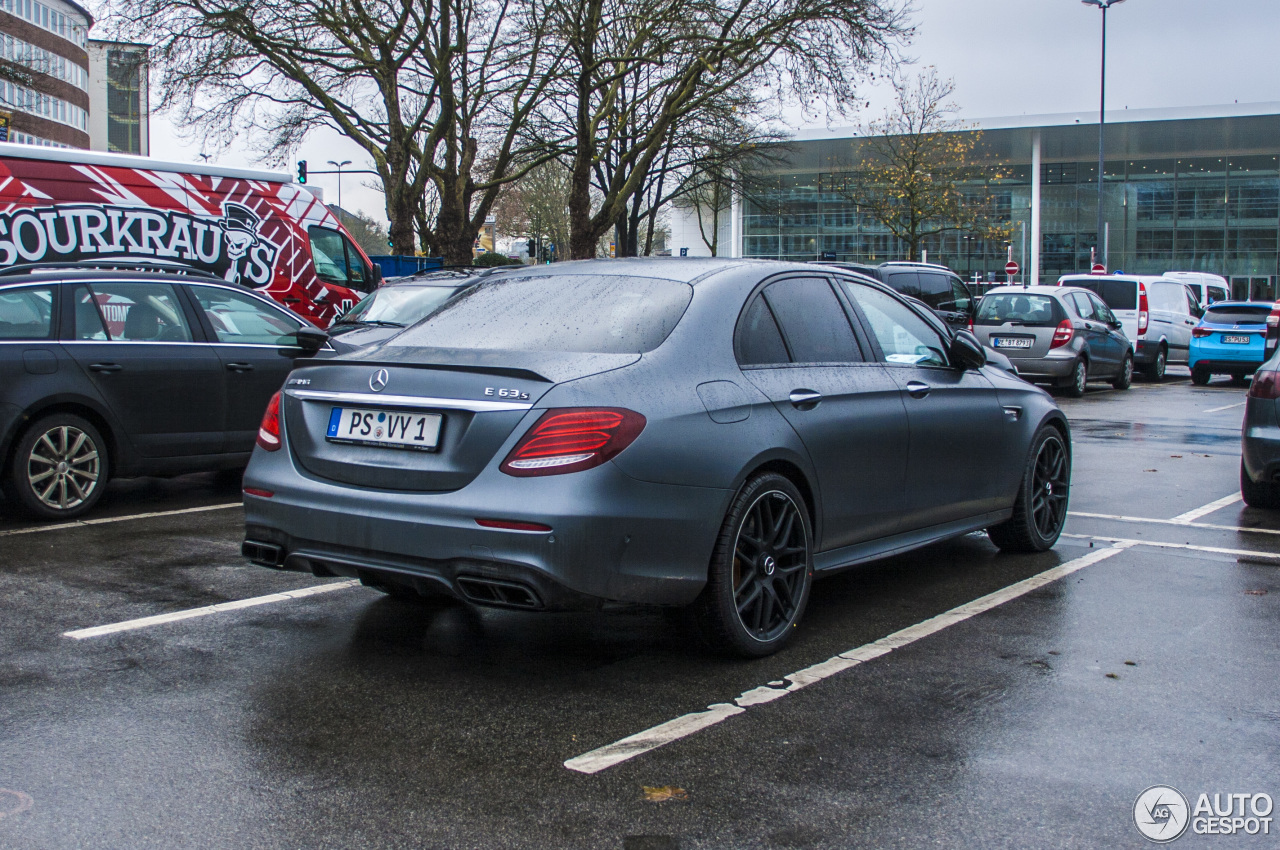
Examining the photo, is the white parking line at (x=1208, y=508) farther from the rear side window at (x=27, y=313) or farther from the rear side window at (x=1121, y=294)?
the rear side window at (x=1121, y=294)

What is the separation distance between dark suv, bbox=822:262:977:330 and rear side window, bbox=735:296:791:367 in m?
13.8

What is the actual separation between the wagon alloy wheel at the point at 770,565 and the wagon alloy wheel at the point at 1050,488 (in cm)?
240

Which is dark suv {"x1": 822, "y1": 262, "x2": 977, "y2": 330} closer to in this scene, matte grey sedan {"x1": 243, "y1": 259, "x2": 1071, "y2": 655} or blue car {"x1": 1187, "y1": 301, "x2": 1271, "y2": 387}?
blue car {"x1": 1187, "y1": 301, "x2": 1271, "y2": 387}

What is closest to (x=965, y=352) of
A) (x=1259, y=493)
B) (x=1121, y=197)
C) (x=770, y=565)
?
(x=770, y=565)

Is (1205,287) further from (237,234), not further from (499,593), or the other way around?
(499,593)

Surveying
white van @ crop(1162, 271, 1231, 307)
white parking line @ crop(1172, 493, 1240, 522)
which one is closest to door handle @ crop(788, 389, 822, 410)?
white parking line @ crop(1172, 493, 1240, 522)

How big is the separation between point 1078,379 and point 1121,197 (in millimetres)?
53032

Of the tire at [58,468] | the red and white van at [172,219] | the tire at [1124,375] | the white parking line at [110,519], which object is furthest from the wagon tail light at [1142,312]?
the tire at [58,468]

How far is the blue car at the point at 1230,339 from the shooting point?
22.3m

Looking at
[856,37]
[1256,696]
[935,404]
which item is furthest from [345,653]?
[856,37]

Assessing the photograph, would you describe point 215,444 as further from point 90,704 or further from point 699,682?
point 699,682

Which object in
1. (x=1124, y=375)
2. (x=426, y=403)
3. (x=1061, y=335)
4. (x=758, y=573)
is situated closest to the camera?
(x=426, y=403)

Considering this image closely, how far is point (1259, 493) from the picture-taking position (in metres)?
8.69

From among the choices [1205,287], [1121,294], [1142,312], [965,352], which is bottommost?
[965,352]
